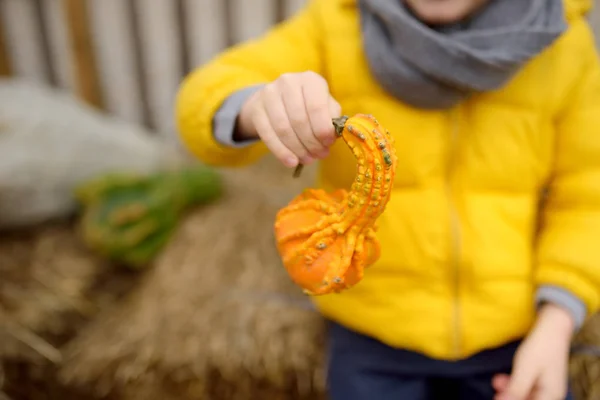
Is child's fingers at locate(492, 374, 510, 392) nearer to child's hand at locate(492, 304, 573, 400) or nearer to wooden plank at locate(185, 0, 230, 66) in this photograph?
child's hand at locate(492, 304, 573, 400)

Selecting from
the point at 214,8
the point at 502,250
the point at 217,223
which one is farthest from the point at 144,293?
the point at 214,8

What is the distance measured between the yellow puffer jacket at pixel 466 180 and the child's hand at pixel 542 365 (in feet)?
0.17

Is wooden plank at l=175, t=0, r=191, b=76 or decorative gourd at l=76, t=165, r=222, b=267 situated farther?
wooden plank at l=175, t=0, r=191, b=76

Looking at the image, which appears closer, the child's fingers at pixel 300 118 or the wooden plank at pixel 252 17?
the child's fingers at pixel 300 118

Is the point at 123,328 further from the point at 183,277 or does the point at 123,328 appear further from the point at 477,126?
the point at 477,126

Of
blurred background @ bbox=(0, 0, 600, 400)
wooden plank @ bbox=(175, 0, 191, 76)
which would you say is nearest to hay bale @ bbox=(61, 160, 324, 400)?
blurred background @ bbox=(0, 0, 600, 400)

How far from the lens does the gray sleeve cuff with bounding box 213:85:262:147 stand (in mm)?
635

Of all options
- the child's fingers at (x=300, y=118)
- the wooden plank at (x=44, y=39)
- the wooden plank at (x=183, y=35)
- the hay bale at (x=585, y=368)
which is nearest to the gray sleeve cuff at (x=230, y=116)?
the child's fingers at (x=300, y=118)

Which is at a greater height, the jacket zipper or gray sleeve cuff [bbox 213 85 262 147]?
gray sleeve cuff [bbox 213 85 262 147]

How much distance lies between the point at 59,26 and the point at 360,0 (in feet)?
4.56

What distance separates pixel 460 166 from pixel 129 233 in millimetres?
812

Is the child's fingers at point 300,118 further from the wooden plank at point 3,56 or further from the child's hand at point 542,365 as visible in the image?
the wooden plank at point 3,56

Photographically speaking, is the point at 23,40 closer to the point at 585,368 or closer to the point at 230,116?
the point at 230,116

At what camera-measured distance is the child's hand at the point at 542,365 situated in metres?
0.66
